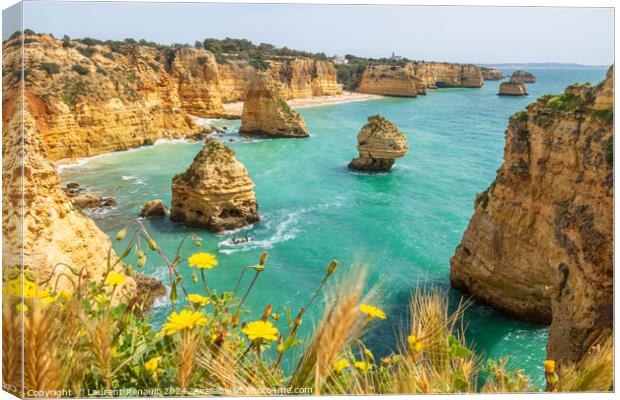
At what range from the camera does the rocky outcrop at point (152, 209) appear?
21.2 m

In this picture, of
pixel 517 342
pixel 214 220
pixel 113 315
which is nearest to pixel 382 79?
pixel 214 220

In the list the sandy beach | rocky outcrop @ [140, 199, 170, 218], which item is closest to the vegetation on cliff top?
rocky outcrop @ [140, 199, 170, 218]

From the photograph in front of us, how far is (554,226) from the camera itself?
36.0 ft

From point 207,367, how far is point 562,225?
27.2 feet

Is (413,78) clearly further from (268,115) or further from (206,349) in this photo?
(206,349)

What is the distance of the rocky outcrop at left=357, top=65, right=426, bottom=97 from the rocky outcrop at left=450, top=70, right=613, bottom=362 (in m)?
70.6

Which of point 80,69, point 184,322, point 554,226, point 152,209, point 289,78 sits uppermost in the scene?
point 289,78

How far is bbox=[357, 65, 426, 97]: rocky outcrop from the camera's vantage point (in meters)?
82.4

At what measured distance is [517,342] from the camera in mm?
12781

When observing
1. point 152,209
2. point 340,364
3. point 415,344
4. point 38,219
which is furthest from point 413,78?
point 340,364

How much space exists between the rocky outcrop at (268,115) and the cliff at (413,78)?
40.0m

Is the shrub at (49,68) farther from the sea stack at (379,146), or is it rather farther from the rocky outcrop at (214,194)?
the sea stack at (379,146)

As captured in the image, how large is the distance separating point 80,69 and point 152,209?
19291mm

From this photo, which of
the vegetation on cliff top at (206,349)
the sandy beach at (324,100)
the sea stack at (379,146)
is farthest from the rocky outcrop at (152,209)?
the sandy beach at (324,100)
